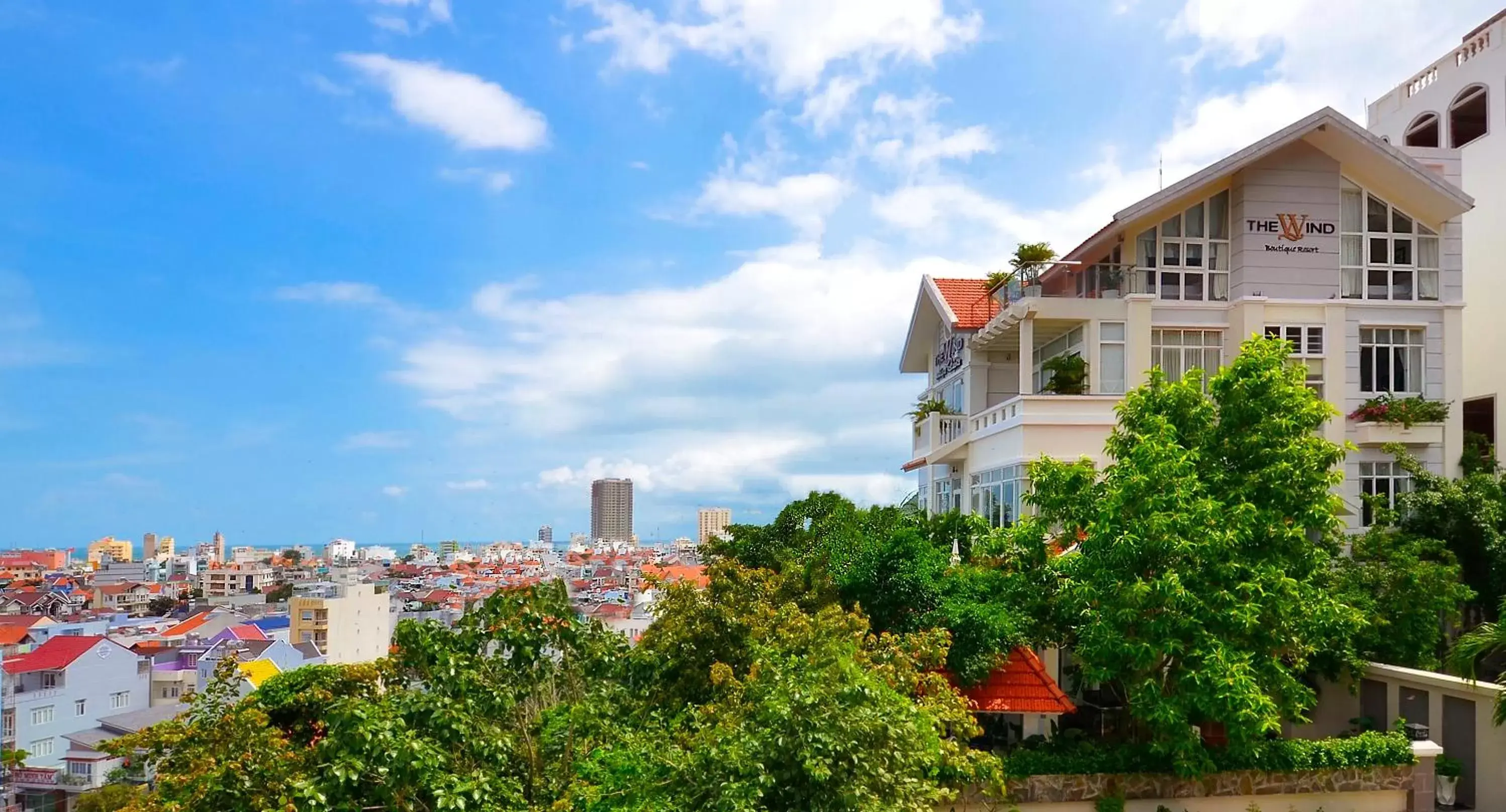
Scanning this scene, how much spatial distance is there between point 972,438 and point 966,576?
26.0 ft

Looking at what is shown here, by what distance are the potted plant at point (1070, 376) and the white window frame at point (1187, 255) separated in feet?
7.55

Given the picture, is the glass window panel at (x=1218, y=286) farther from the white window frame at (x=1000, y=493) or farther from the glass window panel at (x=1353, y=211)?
the white window frame at (x=1000, y=493)

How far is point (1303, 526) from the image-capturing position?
15.0m

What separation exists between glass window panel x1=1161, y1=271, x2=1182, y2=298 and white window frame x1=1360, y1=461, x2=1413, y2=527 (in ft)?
16.7

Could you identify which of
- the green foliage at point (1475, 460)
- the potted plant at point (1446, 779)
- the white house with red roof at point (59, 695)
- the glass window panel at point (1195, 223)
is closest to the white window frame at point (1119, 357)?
the glass window panel at point (1195, 223)

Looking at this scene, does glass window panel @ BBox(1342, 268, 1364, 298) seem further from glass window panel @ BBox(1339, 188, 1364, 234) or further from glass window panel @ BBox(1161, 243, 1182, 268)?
glass window panel @ BBox(1161, 243, 1182, 268)

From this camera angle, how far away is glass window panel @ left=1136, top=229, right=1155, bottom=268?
69.6 ft

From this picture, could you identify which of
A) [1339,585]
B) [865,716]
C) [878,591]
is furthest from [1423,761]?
[865,716]

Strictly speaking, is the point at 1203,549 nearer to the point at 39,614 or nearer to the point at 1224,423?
the point at 1224,423

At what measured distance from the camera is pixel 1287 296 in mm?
21141

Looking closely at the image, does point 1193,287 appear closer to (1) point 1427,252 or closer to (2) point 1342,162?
(2) point 1342,162

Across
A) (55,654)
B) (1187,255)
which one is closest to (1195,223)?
(1187,255)

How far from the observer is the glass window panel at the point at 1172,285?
21.3 metres

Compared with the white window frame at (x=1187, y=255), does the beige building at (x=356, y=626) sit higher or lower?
lower
